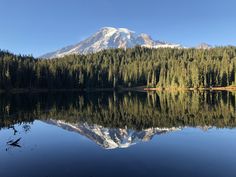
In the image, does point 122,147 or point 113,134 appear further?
point 113,134

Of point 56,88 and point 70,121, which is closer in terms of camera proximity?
point 70,121

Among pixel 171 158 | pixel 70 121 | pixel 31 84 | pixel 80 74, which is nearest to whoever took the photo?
pixel 171 158

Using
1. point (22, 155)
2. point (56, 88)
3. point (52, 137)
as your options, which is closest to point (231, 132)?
point (52, 137)

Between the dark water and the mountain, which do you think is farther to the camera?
the mountain

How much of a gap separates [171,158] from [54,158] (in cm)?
1000

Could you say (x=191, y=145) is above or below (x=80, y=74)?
below

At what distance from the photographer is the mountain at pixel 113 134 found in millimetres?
32900

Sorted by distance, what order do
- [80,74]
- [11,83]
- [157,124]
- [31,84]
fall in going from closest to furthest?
[157,124] < [11,83] < [31,84] < [80,74]

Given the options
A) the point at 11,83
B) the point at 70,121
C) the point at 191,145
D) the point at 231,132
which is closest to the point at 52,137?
the point at 70,121

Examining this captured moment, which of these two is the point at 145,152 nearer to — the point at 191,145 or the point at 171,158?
the point at 171,158

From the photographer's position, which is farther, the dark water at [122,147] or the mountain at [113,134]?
the mountain at [113,134]

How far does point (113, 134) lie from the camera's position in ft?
125

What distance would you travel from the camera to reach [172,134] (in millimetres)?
37062

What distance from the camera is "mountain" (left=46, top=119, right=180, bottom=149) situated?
32900 millimetres
